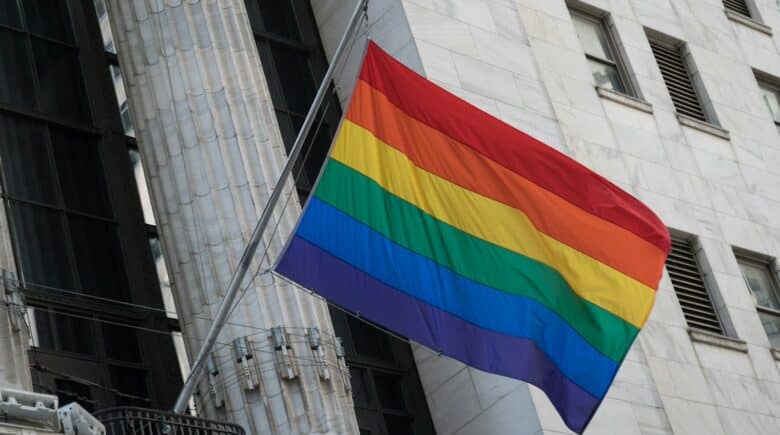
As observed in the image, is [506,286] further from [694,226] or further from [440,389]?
[694,226]

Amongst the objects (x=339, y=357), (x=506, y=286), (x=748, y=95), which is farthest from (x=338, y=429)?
(x=748, y=95)

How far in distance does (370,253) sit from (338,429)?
8.47 feet

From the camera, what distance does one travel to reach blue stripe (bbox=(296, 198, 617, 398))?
20250 mm

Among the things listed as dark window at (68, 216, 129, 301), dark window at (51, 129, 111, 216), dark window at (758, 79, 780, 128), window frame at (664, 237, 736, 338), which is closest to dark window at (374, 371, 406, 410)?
Answer: dark window at (68, 216, 129, 301)

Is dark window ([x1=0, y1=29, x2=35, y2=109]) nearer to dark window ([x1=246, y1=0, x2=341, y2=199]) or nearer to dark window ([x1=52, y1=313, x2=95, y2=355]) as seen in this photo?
dark window ([x1=52, y1=313, x2=95, y2=355])

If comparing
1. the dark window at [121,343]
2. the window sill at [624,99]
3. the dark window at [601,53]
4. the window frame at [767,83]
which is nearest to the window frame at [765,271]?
the window sill at [624,99]

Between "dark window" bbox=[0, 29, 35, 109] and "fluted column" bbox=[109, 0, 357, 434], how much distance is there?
1464mm

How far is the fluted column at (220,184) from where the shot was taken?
2178 cm

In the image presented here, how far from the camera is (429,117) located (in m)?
22.0

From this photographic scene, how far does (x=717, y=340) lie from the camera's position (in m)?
30.6

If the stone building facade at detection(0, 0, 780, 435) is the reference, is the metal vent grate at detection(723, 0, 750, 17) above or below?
above

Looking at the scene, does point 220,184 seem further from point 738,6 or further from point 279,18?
point 738,6

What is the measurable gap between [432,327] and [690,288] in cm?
1223

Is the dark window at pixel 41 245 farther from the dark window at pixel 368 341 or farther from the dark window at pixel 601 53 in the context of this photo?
the dark window at pixel 601 53
